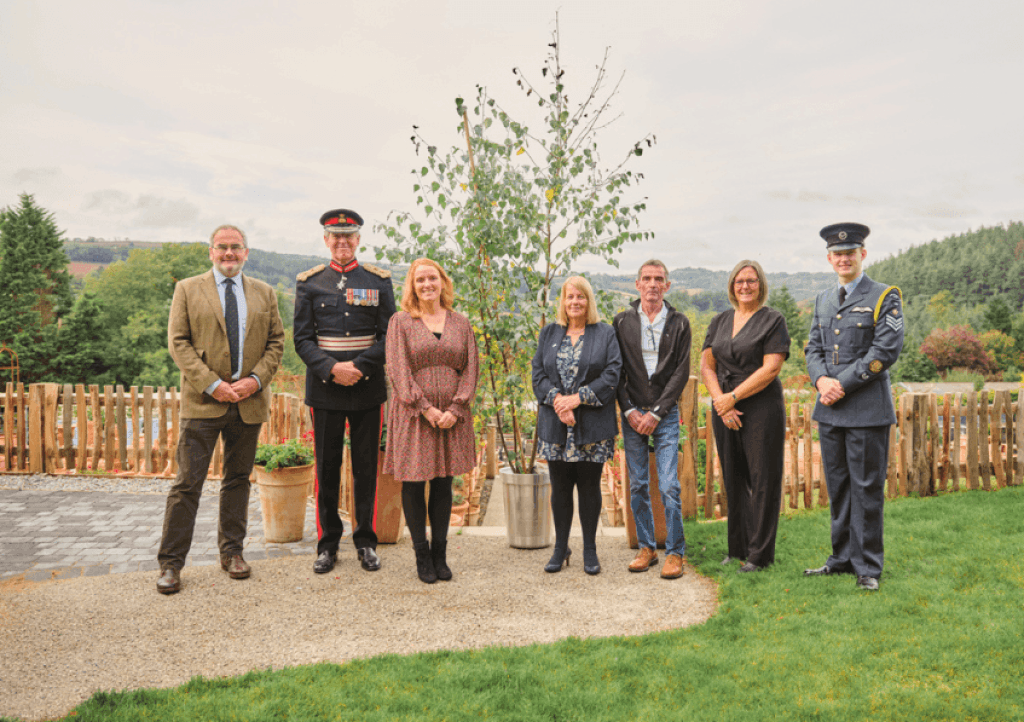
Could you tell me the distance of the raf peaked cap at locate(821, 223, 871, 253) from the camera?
13.0ft

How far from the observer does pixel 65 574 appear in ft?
14.9

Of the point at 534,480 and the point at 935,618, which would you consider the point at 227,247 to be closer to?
the point at 534,480

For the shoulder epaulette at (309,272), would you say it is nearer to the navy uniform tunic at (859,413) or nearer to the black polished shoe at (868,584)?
the navy uniform tunic at (859,413)

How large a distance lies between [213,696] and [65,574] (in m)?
2.51

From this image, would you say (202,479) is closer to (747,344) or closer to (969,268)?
(747,344)

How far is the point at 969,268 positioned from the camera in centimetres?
9300

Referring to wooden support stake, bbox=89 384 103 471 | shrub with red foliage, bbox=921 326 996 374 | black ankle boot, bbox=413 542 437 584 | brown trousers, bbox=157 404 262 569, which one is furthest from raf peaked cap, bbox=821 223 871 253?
shrub with red foliage, bbox=921 326 996 374

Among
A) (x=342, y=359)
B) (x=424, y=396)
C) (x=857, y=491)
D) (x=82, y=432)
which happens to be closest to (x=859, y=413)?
(x=857, y=491)

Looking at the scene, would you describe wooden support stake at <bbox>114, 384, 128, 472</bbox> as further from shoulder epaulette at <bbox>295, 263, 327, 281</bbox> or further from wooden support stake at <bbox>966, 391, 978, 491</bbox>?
wooden support stake at <bbox>966, 391, 978, 491</bbox>

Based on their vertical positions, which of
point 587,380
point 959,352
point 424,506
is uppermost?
point 959,352

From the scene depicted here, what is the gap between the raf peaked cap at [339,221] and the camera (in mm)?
4492

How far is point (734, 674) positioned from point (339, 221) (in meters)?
3.59

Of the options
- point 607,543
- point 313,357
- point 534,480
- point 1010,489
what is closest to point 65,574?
point 313,357

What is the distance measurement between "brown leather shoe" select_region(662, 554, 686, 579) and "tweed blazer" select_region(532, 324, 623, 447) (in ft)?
3.01
